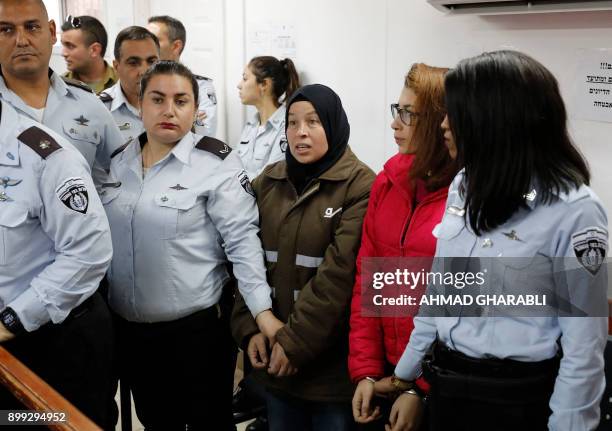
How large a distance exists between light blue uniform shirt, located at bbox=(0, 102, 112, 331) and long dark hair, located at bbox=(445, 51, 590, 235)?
0.99m

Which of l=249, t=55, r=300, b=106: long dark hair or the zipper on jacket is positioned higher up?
l=249, t=55, r=300, b=106: long dark hair

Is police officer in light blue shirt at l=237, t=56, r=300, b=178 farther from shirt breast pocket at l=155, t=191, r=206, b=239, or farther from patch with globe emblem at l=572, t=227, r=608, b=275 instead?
patch with globe emblem at l=572, t=227, r=608, b=275

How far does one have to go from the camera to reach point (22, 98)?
2088 millimetres

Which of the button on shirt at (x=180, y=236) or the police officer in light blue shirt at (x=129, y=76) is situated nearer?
the button on shirt at (x=180, y=236)

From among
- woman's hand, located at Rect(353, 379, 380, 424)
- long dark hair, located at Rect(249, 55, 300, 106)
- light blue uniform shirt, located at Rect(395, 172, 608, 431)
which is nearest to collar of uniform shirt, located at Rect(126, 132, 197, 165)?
woman's hand, located at Rect(353, 379, 380, 424)

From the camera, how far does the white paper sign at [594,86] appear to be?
2.49 meters

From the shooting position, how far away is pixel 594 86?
8.32 ft

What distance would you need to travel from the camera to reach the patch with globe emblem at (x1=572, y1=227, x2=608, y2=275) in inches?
45.0

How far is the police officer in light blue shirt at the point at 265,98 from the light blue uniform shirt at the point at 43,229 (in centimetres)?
207

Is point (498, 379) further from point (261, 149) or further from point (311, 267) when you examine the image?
point (261, 149)

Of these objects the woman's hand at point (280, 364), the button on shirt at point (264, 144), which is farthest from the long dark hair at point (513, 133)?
the button on shirt at point (264, 144)

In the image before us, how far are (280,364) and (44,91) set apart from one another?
126cm

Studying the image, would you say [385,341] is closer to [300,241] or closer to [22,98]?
[300,241]

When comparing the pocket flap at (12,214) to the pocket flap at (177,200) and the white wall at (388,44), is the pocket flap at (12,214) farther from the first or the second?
the white wall at (388,44)
